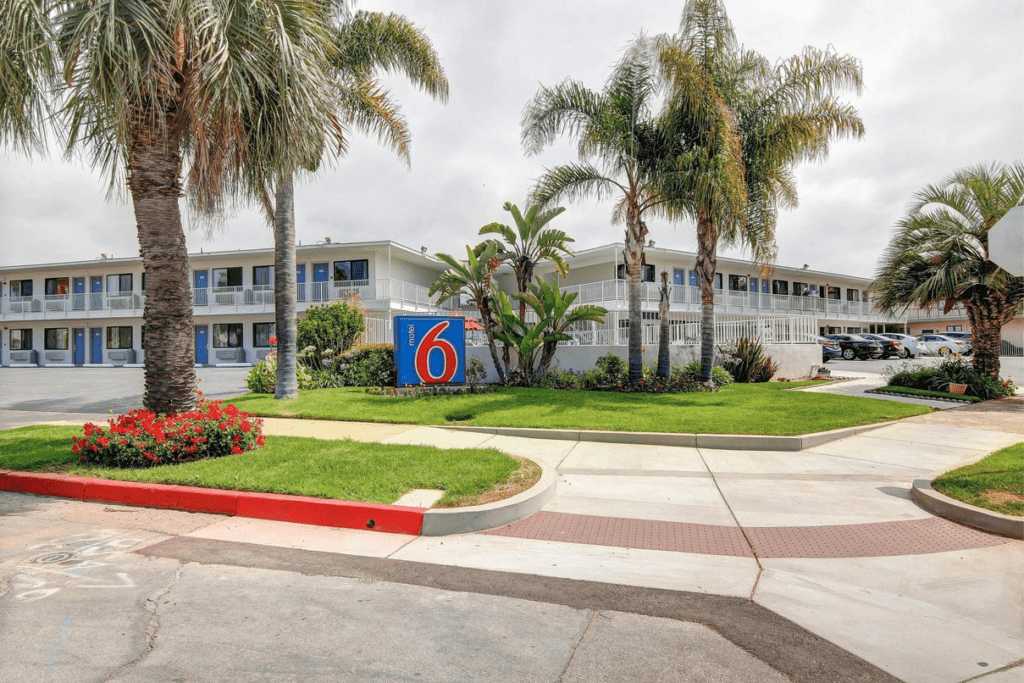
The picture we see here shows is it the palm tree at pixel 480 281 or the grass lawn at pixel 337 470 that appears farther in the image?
the palm tree at pixel 480 281

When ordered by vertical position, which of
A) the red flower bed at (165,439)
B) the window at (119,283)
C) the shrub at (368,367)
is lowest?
the red flower bed at (165,439)

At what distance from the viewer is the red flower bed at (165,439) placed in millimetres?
6672

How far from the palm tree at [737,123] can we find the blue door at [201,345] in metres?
29.7

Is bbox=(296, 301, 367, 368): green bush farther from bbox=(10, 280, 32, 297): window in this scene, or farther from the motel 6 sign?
bbox=(10, 280, 32, 297): window

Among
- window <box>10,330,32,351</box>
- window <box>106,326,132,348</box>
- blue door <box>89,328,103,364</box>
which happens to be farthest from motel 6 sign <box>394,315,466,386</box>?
window <box>10,330,32,351</box>

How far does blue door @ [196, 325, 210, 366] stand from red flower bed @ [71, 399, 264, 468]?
1163 inches

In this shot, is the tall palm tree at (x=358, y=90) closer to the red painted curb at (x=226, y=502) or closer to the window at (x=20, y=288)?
the red painted curb at (x=226, y=502)

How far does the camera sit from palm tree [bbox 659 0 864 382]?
13570 mm

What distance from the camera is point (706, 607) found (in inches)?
141

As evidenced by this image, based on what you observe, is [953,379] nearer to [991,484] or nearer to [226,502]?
[991,484]

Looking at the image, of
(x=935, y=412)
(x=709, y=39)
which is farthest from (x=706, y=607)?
(x=709, y=39)

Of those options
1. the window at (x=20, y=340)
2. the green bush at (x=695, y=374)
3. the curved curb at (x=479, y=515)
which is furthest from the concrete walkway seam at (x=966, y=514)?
the window at (x=20, y=340)

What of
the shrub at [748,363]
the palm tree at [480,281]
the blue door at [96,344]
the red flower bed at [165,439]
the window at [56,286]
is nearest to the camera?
the red flower bed at [165,439]

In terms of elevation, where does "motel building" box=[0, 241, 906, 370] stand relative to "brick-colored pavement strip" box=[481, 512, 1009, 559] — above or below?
above
